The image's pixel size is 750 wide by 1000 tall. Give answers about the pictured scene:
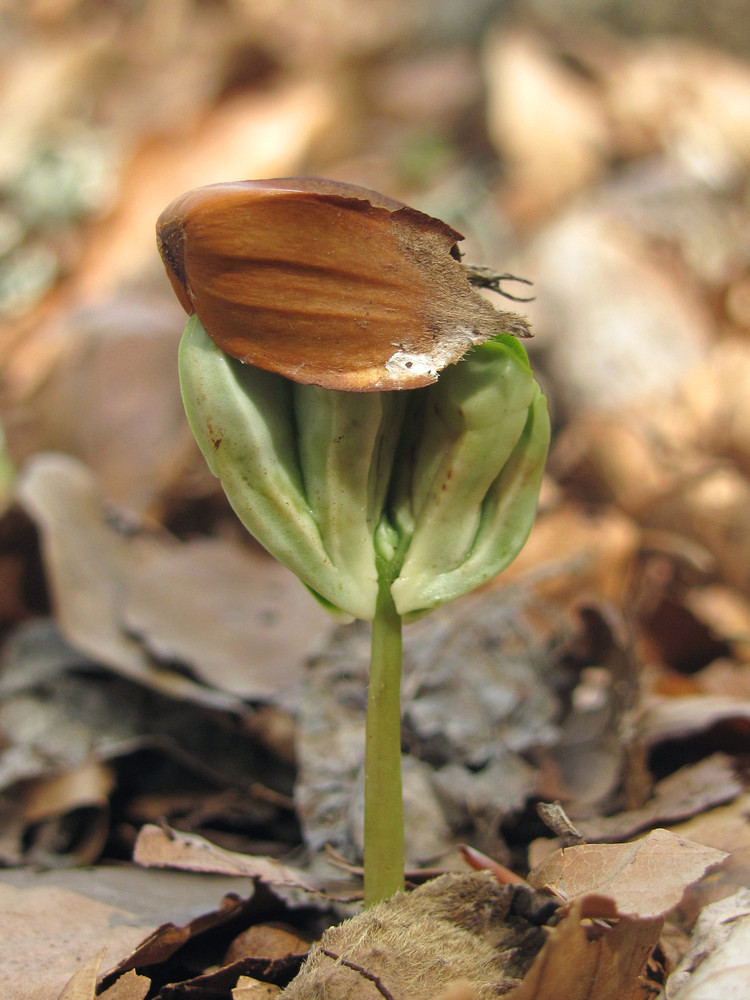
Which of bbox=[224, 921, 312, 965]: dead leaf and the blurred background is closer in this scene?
bbox=[224, 921, 312, 965]: dead leaf

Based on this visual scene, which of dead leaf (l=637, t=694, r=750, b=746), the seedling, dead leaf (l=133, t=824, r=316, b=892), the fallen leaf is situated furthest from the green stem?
the fallen leaf

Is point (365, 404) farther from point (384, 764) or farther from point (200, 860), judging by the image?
point (200, 860)

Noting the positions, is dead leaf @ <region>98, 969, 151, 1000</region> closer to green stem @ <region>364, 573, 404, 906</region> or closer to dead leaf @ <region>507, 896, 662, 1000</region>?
green stem @ <region>364, 573, 404, 906</region>

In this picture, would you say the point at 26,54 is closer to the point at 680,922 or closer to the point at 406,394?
the point at 406,394

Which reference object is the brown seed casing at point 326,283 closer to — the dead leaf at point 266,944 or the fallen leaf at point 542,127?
the dead leaf at point 266,944

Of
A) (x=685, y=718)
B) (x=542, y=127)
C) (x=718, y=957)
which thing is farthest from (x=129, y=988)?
(x=542, y=127)

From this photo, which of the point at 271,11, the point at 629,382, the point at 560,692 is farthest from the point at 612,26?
the point at 560,692
